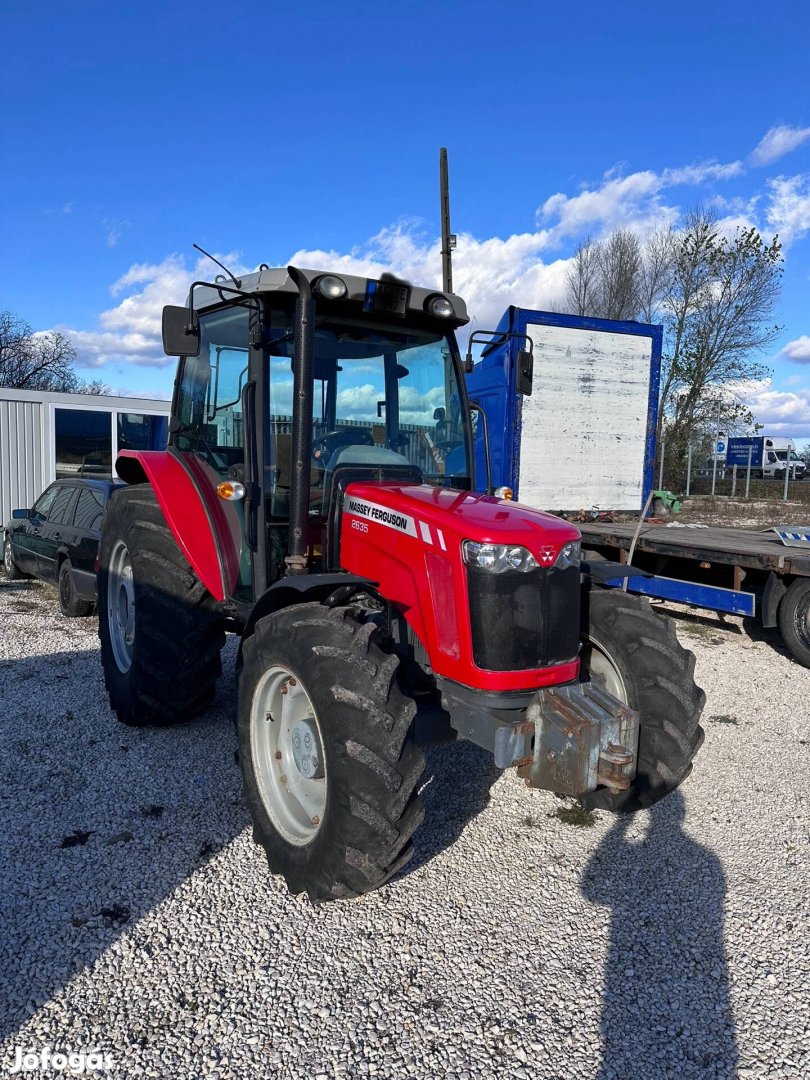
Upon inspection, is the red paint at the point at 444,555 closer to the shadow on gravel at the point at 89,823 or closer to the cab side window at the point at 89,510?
the shadow on gravel at the point at 89,823

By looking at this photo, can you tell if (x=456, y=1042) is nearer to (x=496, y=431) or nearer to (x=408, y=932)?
(x=408, y=932)

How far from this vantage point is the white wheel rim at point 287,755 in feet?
10.3

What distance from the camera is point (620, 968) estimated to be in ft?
8.84

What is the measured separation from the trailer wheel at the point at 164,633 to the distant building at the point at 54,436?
779cm

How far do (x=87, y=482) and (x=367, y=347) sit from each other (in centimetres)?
582

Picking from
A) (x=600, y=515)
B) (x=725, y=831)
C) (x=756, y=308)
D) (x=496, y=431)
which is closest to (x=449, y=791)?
(x=725, y=831)

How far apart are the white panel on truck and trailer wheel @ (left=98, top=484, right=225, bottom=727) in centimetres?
557

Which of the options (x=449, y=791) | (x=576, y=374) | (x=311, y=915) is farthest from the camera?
(x=576, y=374)

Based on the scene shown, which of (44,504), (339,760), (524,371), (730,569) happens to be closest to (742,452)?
(730,569)

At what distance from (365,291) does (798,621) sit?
16.3 ft

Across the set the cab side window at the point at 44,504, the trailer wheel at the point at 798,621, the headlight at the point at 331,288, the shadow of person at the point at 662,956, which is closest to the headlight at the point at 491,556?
the headlight at the point at 331,288

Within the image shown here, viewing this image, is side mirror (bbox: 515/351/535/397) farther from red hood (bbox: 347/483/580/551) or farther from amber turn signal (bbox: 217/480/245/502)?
amber turn signal (bbox: 217/480/245/502)

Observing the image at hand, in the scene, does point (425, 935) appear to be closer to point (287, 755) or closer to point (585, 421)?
point (287, 755)

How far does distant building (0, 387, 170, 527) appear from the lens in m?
12.2
